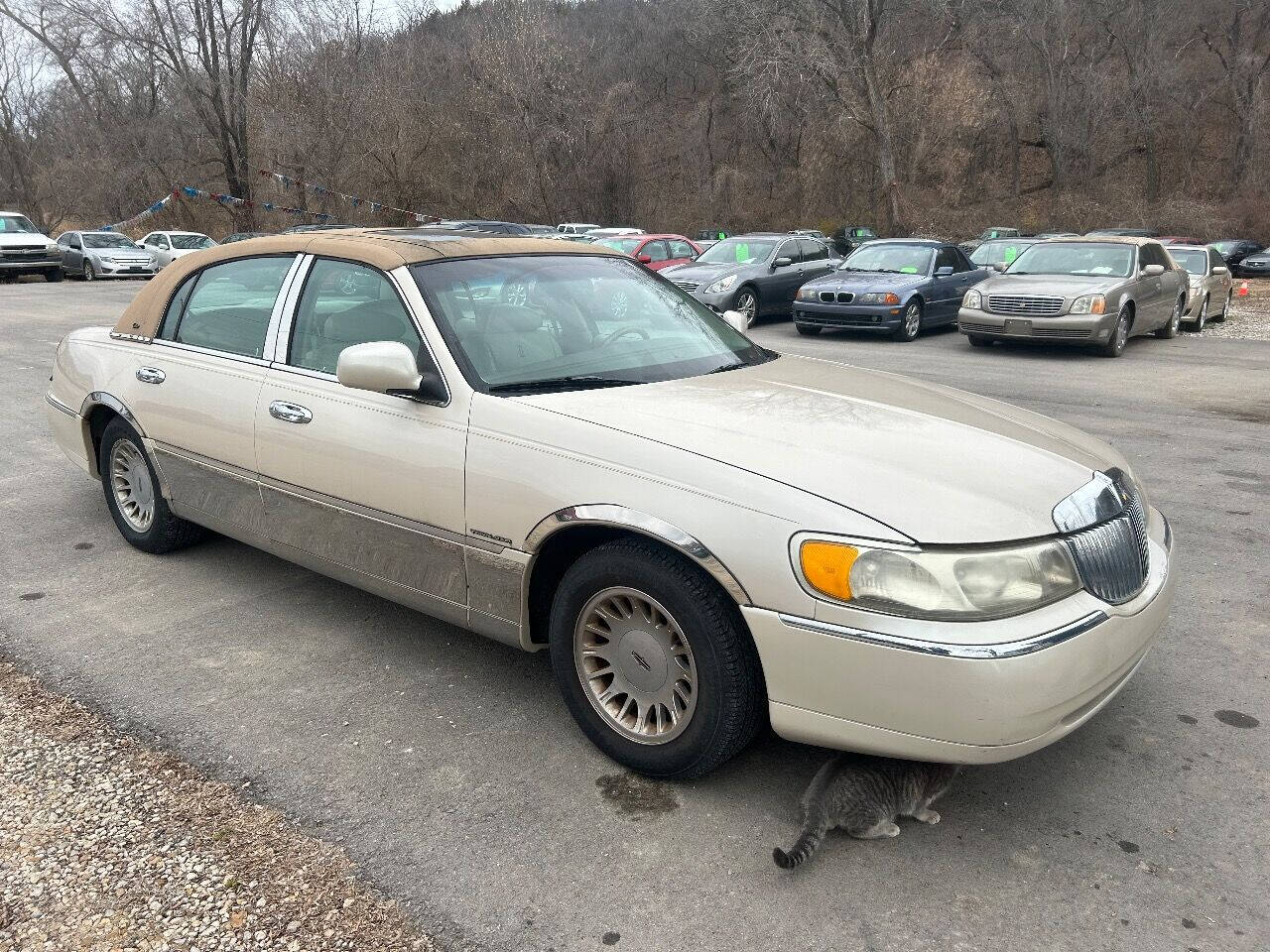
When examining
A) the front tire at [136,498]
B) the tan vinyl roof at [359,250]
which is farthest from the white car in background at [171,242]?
the tan vinyl roof at [359,250]

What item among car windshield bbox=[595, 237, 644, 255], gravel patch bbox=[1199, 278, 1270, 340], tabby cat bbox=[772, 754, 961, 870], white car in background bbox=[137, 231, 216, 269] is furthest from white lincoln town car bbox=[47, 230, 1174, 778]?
white car in background bbox=[137, 231, 216, 269]

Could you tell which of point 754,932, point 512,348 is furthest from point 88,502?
point 754,932

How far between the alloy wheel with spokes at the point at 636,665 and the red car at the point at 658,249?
53.5 feet

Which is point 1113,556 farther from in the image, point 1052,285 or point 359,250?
point 1052,285

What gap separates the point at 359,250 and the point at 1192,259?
55.3 feet

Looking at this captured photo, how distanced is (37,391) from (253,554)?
6.19 metres

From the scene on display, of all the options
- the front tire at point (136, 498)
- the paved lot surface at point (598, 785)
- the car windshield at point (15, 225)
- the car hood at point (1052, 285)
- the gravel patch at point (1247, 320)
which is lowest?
the gravel patch at point (1247, 320)

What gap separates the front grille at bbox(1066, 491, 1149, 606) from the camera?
2.76m

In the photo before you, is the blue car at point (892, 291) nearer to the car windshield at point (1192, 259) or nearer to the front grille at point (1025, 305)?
the front grille at point (1025, 305)

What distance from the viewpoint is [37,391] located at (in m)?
9.73

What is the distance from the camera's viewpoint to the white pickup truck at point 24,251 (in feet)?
90.4

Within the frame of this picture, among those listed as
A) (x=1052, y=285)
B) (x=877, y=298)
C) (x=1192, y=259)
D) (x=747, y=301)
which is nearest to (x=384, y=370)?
(x=1052, y=285)

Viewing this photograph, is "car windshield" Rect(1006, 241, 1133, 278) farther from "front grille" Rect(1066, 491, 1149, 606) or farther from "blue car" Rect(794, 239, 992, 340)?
"front grille" Rect(1066, 491, 1149, 606)

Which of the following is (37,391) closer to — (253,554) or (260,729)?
(253,554)
